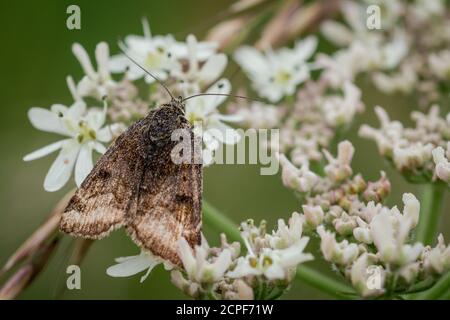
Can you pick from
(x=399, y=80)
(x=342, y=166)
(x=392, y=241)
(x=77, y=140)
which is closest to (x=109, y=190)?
(x=77, y=140)

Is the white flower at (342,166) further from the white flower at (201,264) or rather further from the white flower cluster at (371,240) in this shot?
the white flower at (201,264)

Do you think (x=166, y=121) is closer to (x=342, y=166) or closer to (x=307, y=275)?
(x=342, y=166)

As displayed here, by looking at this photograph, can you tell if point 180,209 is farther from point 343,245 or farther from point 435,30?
point 435,30

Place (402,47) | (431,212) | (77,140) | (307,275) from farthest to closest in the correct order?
(402,47) < (431,212) < (77,140) < (307,275)

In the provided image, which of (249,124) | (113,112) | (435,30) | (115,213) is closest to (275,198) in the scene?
(249,124)

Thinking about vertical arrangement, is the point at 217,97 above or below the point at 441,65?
below

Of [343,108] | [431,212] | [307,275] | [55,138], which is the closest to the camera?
[307,275]
